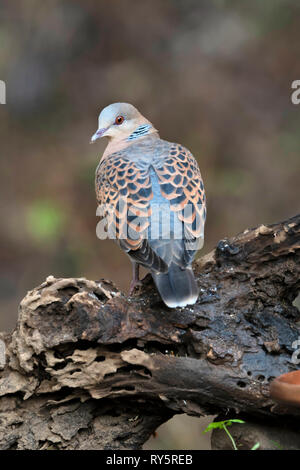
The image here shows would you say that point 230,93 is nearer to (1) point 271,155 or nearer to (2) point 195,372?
(1) point 271,155

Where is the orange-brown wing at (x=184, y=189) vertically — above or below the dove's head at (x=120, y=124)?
below

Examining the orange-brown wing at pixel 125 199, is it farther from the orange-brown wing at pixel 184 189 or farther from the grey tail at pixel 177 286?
the grey tail at pixel 177 286

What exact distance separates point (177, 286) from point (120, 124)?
1.41 m

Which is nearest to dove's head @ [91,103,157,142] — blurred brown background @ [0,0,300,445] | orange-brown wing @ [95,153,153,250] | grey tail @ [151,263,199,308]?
orange-brown wing @ [95,153,153,250]

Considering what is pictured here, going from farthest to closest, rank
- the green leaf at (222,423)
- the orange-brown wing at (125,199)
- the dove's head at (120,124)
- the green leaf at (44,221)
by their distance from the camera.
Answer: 1. the green leaf at (44,221)
2. the dove's head at (120,124)
3. the orange-brown wing at (125,199)
4. the green leaf at (222,423)

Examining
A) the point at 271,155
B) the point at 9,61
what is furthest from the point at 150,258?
the point at 9,61

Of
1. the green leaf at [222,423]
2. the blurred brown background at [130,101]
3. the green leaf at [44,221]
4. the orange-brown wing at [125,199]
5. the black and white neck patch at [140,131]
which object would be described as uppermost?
the blurred brown background at [130,101]

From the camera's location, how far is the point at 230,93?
707 cm

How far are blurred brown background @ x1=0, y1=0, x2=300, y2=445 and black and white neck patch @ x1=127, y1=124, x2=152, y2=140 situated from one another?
8.42 ft

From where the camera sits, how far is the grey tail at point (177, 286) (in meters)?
2.90

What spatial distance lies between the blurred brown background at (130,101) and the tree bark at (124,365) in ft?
→ 11.6

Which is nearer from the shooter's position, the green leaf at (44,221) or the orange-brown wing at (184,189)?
the orange-brown wing at (184,189)

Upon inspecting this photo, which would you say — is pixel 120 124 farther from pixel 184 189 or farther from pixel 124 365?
pixel 124 365

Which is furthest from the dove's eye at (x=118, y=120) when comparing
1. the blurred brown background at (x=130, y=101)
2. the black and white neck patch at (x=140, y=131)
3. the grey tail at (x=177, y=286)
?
the blurred brown background at (x=130, y=101)
